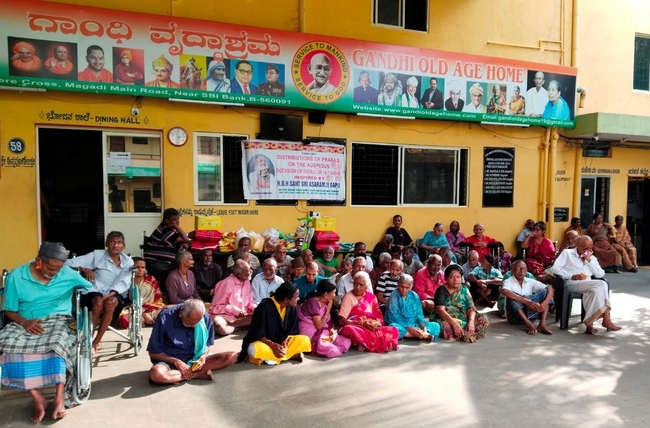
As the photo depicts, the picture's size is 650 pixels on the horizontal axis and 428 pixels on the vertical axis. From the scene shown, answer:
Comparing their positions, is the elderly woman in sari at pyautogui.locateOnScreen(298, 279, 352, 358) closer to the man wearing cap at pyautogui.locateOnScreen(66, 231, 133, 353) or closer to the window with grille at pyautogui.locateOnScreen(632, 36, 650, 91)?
the man wearing cap at pyautogui.locateOnScreen(66, 231, 133, 353)

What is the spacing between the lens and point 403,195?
9617 millimetres

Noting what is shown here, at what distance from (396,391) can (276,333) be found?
1368 millimetres

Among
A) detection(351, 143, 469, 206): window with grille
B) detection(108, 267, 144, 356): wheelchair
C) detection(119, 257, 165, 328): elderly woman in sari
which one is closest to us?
detection(108, 267, 144, 356): wheelchair

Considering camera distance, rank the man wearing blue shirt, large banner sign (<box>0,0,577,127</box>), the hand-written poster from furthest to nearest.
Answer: the hand-written poster
large banner sign (<box>0,0,577,127</box>)
the man wearing blue shirt

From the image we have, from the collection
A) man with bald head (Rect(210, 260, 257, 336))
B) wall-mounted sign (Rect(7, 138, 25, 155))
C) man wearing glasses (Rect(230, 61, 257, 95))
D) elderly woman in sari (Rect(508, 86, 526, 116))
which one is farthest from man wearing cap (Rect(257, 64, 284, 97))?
elderly woman in sari (Rect(508, 86, 526, 116))

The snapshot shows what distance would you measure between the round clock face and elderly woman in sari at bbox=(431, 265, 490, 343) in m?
4.73

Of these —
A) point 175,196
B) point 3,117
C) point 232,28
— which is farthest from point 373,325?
point 3,117

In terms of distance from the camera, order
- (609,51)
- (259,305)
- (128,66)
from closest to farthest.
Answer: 1. (259,305)
2. (128,66)
3. (609,51)

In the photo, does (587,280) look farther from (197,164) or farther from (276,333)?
(197,164)

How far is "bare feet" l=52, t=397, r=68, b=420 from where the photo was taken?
3.68m

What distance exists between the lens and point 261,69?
26.6ft

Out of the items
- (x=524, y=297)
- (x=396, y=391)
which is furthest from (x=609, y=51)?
(x=396, y=391)

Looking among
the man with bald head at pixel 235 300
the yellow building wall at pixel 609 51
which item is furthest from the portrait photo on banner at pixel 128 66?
the yellow building wall at pixel 609 51

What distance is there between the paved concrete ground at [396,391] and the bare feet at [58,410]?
62 mm
